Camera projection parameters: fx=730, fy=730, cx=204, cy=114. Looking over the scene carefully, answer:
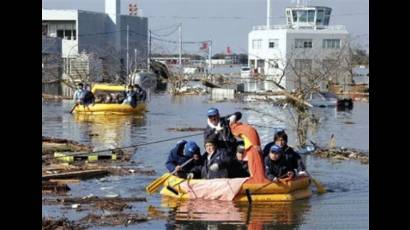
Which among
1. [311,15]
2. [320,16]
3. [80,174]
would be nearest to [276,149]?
[80,174]

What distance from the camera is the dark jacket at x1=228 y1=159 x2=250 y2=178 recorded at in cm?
1357

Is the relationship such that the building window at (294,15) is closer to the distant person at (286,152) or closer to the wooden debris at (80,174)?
the wooden debris at (80,174)

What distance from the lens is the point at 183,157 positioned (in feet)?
46.7

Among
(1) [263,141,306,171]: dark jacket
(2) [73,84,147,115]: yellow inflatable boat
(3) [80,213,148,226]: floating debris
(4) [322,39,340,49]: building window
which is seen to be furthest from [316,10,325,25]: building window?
(3) [80,213,148,226]: floating debris

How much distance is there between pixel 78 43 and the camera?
233 feet

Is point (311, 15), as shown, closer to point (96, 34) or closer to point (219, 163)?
point (96, 34)

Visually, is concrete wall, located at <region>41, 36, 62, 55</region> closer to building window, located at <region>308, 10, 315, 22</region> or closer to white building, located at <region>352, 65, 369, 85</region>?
building window, located at <region>308, 10, 315, 22</region>

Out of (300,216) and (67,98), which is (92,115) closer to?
(67,98)

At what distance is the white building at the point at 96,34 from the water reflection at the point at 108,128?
98.8 feet

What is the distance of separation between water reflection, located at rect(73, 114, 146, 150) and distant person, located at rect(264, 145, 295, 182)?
35.3 feet

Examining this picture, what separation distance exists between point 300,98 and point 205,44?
220 ft

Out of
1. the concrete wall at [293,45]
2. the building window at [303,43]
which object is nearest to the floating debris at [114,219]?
the concrete wall at [293,45]
